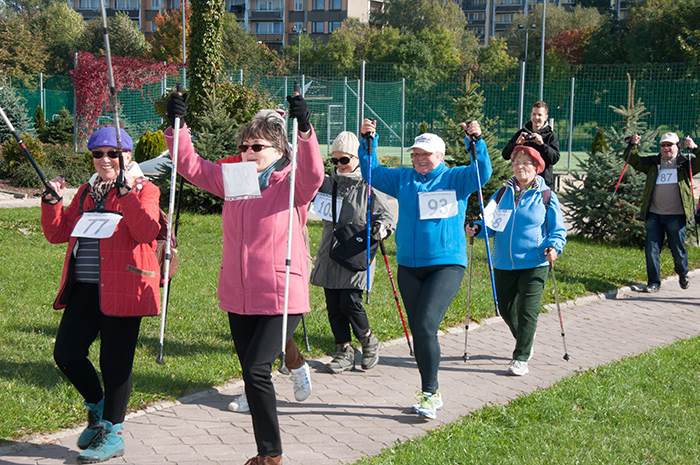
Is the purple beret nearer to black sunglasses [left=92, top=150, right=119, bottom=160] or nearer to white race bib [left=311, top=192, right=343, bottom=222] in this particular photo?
black sunglasses [left=92, top=150, right=119, bottom=160]

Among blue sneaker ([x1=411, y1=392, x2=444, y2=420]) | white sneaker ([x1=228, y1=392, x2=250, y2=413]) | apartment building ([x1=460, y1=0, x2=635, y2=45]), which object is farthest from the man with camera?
apartment building ([x1=460, y1=0, x2=635, y2=45])

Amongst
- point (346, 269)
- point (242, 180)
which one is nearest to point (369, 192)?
point (346, 269)

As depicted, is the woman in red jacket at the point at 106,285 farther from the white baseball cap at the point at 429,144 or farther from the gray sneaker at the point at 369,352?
the gray sneaker at the point at 369,352

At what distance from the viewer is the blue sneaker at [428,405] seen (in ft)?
17.0

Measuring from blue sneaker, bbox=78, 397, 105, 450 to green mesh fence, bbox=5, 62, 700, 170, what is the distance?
18.4 meters

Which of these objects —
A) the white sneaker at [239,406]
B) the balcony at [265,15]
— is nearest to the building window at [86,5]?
the balcony at [265,15]

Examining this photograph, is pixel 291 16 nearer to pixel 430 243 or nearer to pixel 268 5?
pixel 268 5

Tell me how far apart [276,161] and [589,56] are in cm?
6237

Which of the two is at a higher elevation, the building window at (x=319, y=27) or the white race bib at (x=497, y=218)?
the building window at (x=319, y=27)

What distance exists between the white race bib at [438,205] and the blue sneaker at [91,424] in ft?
8.17

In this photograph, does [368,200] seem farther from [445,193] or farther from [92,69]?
[92,69]

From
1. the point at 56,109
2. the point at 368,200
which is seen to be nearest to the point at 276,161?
the point at 368,200

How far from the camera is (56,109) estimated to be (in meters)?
33.2

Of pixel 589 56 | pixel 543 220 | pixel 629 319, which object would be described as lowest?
pixel 629 319
